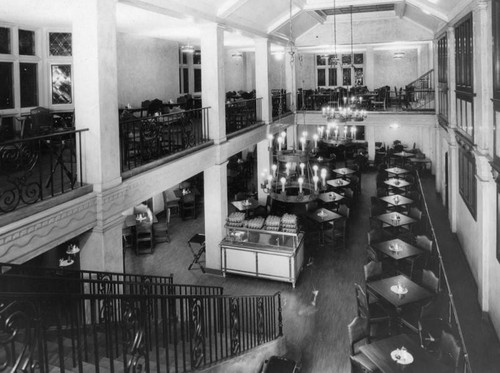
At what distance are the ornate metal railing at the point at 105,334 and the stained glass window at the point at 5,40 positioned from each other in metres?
6.19

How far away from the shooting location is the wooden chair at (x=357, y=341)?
6273 millimetres

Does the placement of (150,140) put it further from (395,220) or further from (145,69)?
(145,69)

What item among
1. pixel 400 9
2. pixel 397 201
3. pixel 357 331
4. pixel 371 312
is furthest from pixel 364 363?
pixel 400 9

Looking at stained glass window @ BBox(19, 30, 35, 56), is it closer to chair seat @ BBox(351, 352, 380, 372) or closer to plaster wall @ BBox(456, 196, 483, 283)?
chair seat @ BBox(351, 352, 380, 372)

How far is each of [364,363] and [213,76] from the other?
699 centimetres

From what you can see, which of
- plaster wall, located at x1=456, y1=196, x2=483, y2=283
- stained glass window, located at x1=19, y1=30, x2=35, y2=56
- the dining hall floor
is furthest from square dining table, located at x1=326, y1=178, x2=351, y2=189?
stained glass window, located at x1=19, y1=30, x2=35, y2=56

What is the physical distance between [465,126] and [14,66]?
9869 mm

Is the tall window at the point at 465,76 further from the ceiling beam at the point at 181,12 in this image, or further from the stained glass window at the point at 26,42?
the stained glass window at the point at 26,42

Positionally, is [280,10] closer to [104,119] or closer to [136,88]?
[136,88]

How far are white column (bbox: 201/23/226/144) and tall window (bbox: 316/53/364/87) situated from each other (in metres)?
15.1

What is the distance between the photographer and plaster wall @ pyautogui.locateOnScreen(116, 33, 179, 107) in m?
13.4

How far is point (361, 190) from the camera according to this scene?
18.8 metres

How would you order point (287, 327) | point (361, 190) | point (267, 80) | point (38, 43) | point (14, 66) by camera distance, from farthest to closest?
point (361, 190) < point (267, 80) < point (38, 43) < point (14, 66) < point (287, 327)

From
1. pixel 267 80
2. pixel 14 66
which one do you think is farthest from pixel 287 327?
pixel 267 80
